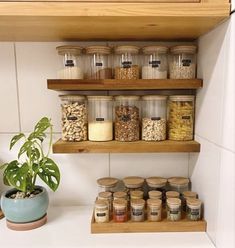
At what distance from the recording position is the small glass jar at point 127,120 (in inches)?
34.2

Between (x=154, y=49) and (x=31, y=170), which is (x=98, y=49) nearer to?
(x=154, y=49)

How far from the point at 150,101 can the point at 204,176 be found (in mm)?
323

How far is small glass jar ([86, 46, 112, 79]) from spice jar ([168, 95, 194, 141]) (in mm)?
259

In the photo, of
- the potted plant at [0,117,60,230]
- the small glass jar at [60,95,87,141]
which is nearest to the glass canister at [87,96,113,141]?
the small glass jar at [60,95,87,141]

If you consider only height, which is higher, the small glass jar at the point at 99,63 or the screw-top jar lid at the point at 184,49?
the screw-top jar lid at the point at 184,49

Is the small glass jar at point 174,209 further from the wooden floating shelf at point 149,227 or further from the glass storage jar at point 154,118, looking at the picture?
the glass storage jar at point 154,118

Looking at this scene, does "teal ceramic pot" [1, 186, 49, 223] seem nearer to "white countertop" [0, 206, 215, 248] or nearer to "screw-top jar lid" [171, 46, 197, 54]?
"white countertop" [0, 206, 215, 248]

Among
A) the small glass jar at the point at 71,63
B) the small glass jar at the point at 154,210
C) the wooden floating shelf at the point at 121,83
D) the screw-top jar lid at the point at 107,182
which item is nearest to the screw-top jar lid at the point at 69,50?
the small glass jar at the point at 71,63

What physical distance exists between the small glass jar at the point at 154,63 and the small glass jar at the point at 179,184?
398 millimetres

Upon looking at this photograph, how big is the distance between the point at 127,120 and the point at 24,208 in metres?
0.45

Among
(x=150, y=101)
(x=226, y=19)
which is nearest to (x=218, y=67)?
(x=226, y=19)

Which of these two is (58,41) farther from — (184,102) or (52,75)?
(184,102)

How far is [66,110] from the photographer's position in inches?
34.2

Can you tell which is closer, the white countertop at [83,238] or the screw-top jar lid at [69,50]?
the white countertop at [83,238]
